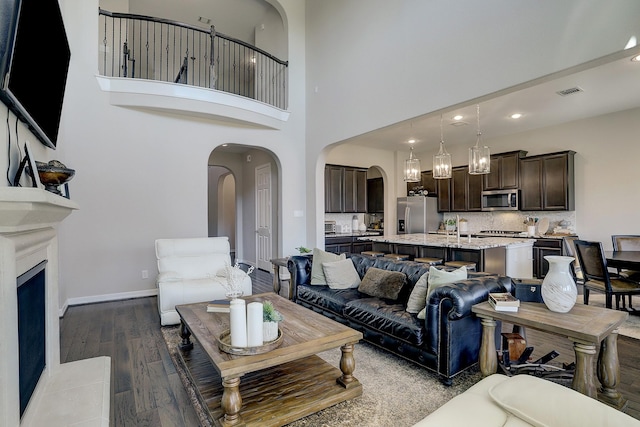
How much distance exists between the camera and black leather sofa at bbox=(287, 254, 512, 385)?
7.58ft

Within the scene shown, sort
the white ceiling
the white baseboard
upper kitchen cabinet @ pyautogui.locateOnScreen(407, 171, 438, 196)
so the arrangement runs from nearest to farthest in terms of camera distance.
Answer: the white ceiling
the white baseboard
upper kitchen cabinet @ pyautogui.locateOnScreen(407, 171, 438, 196)

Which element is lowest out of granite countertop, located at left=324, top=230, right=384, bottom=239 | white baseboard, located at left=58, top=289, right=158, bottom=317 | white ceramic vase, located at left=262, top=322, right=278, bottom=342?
white baseboard, located at left=58, top=289, right=158, bottom=317

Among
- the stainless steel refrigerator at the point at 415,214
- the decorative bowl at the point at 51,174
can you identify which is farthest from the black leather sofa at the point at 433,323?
the stainless steel refrigerator at the point at 415,214

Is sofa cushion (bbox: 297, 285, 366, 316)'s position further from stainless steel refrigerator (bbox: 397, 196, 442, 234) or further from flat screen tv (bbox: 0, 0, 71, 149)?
stainless steel refrigerator (bbox: 397, 196, 442, 234)

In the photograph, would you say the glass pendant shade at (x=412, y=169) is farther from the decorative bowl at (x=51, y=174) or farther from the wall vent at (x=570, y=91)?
the decorative bowl at (x=51, y=174)

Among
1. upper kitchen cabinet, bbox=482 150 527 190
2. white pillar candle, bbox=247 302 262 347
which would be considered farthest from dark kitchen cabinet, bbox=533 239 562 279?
white pillar candle, bbox=247 302 262 347

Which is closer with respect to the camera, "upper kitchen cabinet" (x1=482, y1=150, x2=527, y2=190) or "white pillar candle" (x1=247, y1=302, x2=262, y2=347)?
"white pillar candle" (x1=247, y1=302, x2=262, y2=347)

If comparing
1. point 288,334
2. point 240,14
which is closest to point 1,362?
point 288,334

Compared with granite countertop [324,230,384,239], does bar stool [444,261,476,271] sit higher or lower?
lower

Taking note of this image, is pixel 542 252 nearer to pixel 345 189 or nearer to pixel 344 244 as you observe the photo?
pixel 344 244

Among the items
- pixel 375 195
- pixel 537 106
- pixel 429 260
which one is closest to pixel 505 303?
pixel 429 260

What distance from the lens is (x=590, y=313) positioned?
2127 millimetres

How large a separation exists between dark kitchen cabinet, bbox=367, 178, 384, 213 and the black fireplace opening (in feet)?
23.2

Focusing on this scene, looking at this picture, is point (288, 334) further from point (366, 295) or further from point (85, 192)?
point (85, 192)
